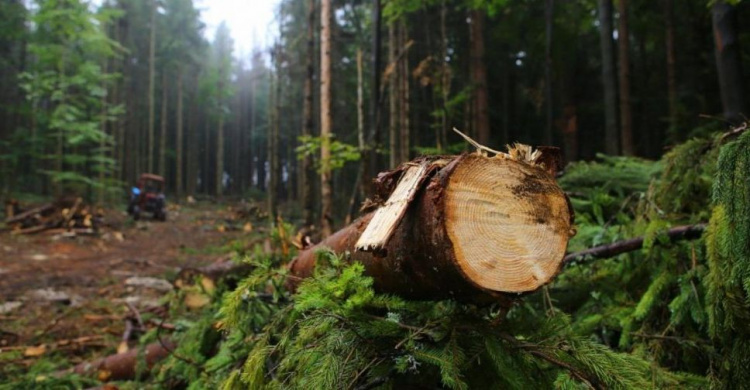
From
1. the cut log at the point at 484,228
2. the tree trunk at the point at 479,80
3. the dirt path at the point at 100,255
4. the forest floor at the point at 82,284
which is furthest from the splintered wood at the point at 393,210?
the tree trunk at the point at 479,80

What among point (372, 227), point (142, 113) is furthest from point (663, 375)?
point (142, 113)

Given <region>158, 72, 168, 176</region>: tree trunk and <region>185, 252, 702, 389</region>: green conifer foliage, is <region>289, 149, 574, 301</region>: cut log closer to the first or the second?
<region>185, 252, 702, 389</region>: green conifer foliage

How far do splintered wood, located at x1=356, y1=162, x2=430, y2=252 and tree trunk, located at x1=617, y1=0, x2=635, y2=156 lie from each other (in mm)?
9494

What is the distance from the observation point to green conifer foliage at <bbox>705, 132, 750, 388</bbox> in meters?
1.61

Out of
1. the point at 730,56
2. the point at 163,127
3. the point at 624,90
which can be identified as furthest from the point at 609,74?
the point at 163,127

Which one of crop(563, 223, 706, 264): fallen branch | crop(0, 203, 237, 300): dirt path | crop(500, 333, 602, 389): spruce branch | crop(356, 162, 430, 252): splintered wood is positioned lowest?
crop(0, 203, 237, 300): dirt path

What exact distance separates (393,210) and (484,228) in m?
0.35

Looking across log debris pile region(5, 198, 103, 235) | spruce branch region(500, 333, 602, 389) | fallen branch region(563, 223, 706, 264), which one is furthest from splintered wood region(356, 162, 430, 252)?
log debris pile region(5, 198, 103, 235)

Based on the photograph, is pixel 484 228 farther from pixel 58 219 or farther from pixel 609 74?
pixel 58 219

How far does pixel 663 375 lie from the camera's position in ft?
5.98

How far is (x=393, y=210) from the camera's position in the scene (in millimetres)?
1619

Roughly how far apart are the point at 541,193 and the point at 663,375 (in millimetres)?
1032

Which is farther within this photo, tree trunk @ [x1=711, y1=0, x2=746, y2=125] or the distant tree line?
the distant tree line

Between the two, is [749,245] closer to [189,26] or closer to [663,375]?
[663,375]
